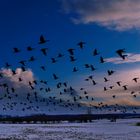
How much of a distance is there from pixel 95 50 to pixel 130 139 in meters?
35.7

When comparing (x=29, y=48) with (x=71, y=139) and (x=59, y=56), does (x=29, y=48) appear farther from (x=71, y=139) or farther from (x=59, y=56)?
(x=71, y=139)

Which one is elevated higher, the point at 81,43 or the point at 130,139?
the point at 81,43

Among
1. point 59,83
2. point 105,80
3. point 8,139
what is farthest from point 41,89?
point 8,139

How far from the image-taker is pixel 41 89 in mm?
53906

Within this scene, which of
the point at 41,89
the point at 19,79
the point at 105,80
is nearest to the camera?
the point at 105,80

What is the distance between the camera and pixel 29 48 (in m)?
41.1

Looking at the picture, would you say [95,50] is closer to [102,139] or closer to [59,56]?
[59,56]

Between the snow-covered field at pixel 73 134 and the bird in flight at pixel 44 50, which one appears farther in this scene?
the snow-covered field at pixel 73 134

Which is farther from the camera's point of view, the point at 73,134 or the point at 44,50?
the point at 73,134

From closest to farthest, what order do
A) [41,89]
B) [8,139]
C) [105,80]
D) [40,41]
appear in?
[40,41] < [105,80] < [41,89] < [8,139]

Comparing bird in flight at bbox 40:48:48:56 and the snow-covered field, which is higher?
bird in flight at bbox 40:48:48:56

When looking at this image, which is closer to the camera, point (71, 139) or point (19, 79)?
point (19, 79)

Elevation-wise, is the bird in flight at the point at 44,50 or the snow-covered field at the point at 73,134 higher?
the bird in flight at the point at 44,50

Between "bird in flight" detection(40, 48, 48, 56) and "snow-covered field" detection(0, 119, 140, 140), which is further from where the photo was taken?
"snow-covered field" detection(0, 119, 140, 140)
